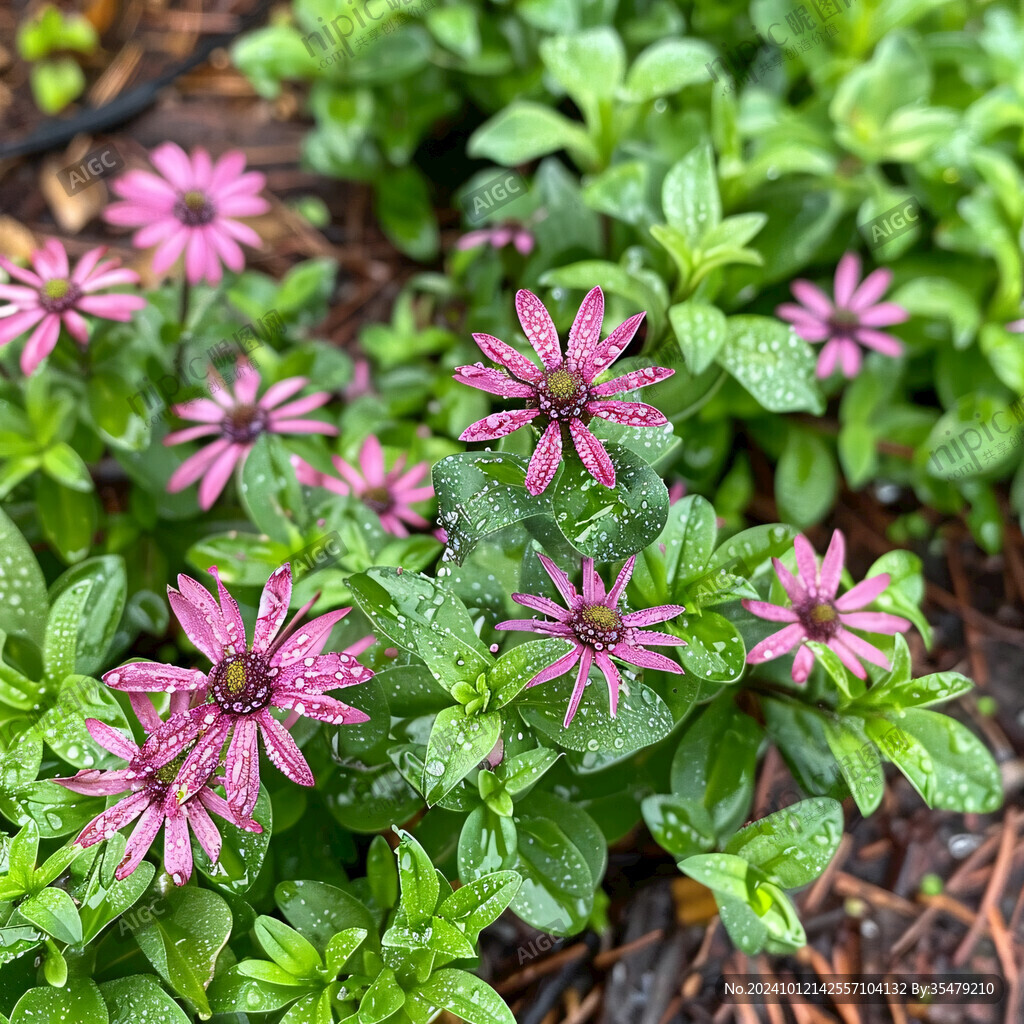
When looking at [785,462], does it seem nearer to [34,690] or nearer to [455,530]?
[455,530]

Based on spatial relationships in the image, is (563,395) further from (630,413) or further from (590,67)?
(590,67)

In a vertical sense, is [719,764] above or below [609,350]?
below

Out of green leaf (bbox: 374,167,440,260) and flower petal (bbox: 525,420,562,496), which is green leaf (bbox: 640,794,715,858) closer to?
flower petal (bbox: 525,420,562,496)

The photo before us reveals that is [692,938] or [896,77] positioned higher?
Result: [896,77]

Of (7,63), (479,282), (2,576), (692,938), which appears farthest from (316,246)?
(692,938)

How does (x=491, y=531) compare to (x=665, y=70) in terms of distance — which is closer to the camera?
(x=491, y=531)

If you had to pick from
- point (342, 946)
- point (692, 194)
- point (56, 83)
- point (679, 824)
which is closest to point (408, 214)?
point (692, 194)
